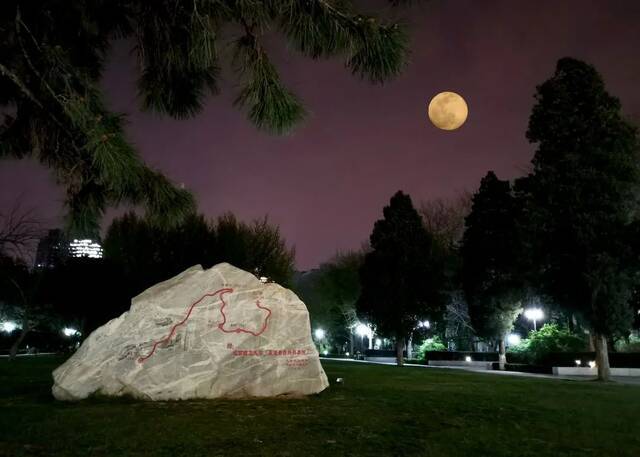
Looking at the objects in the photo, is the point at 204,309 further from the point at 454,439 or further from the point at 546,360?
the point at 546,360

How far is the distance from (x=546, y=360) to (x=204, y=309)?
2276 cm

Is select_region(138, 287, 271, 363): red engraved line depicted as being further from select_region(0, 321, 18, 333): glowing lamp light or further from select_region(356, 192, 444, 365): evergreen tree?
select_region(0, 321, 18, 333): glowing lamp light

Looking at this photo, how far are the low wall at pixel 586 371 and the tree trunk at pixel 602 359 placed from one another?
4893 mm

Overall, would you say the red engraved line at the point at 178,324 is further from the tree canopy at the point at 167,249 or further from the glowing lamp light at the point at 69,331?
the glowing lamp light at the point at 69,331

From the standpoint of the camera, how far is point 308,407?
30.1ft

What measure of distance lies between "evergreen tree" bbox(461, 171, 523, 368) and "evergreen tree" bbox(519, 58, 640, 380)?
839 cm

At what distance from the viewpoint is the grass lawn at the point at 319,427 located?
5.82 meters

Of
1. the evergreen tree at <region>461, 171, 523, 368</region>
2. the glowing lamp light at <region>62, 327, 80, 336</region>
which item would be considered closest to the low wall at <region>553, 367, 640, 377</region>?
the evergreen tree at <region>461, 171, 523, 368</region>

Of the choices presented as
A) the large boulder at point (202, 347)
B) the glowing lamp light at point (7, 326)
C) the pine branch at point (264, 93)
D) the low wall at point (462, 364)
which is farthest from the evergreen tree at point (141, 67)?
the glowing lamp light at point (7, 326)

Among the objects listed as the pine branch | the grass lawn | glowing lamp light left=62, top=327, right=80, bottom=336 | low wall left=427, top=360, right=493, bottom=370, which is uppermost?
glowing lamp light left=62, top=327, right=80, bottom=336

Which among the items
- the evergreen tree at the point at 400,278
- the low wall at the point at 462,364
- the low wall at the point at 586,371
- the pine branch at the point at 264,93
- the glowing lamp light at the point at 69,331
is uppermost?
the evergreen tree at the point at 400,278

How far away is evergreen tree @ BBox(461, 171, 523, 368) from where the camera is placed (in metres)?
30.9

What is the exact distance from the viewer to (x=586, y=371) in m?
24.7

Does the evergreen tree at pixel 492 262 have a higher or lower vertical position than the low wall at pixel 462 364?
higher
